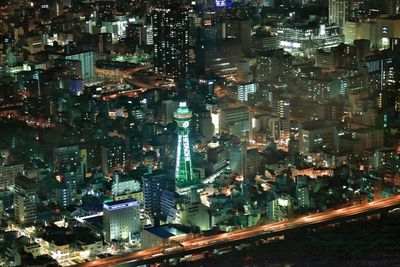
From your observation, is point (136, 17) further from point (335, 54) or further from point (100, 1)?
point (335, 54)

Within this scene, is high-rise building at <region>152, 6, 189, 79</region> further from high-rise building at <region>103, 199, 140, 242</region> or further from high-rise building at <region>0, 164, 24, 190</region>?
high-rise building at <region>103, 199, 140, 242</region>

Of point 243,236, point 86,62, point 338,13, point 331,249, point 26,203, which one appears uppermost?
point 338,13

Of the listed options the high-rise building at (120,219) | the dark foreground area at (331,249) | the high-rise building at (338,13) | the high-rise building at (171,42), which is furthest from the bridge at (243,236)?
the high-rise building at (338,13)

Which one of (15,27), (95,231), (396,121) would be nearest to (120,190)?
(95,231)

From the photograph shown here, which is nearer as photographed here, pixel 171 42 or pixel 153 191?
pixel 153 191

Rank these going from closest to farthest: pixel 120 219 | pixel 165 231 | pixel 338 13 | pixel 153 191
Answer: pixel 165 231 → pixel 120 219 → pixel 153 191 → pixel 338 13

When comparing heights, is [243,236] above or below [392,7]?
below

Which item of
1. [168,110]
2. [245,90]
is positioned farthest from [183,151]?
[245,90]

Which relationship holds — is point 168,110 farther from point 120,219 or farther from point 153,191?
point 120,219

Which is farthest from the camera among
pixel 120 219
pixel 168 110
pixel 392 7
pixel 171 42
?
pixel 392 7
